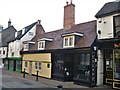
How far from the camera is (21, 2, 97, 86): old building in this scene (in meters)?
21.6

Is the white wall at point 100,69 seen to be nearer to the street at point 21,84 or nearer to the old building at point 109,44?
the old building at point 109,44

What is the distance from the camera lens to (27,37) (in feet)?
140

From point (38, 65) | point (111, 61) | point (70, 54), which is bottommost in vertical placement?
point (38, 65)

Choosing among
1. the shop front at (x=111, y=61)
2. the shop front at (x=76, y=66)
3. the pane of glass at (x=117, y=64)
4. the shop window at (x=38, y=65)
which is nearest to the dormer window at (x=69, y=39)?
the shop front at (x=76, y=66)

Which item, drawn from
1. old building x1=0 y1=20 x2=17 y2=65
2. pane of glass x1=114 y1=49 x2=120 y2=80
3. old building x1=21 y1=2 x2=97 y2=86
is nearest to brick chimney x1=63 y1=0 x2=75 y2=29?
old building x1=21 y1=2 x2=97 y2=86

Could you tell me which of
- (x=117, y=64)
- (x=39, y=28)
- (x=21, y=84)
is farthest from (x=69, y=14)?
(x=39, y=28)

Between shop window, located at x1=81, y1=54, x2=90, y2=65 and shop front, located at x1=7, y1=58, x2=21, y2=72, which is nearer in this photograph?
shop window, located at x1=81, y1=54, x2=90, y2=65

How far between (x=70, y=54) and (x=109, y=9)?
723cm

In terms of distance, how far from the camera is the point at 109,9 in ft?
68.6

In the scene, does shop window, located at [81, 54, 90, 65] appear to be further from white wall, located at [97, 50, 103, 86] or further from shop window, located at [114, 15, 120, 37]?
shop window, located at [114, 15, 120, 37]

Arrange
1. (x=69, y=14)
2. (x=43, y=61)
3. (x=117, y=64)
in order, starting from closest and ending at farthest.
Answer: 1. (x=117, y=64)
2. (x=69, y=14)
3. (x=43, y=61)

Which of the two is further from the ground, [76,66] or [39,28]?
[39,28]

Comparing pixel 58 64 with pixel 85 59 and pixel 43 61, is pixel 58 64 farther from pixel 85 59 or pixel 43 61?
pixel 85 59

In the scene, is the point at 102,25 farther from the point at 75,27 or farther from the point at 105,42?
the point at 75,27
